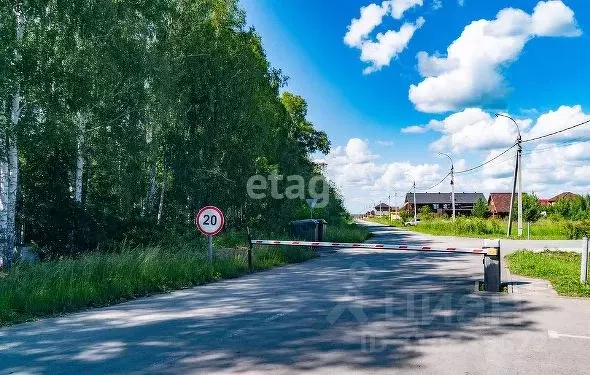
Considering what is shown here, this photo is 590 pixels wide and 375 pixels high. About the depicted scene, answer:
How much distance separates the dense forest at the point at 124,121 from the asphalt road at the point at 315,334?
24.0 feet

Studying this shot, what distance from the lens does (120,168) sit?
1708 cm

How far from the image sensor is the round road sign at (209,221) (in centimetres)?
1273

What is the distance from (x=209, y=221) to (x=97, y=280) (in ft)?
12.6

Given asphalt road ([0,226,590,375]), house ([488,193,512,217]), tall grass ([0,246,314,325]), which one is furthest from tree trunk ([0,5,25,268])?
house ([488,193,512,217])

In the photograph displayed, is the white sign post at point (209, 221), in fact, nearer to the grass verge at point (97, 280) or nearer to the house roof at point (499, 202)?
the grass verge at point (97, 280)

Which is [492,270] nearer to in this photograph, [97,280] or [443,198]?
[97,280]

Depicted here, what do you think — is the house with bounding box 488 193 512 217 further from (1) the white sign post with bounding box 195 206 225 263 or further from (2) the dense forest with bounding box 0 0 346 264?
(1) the white sign post with bounding box 195 206 225 263

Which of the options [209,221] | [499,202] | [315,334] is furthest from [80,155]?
[499,202]

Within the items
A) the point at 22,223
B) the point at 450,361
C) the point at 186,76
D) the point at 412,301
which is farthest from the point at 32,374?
the point at 186,76

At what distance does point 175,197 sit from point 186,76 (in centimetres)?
533

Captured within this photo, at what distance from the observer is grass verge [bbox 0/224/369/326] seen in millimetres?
7715

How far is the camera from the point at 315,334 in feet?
20.7

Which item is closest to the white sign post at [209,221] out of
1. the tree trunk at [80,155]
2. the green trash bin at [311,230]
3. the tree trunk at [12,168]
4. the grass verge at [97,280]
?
the grass verge at [97,280]

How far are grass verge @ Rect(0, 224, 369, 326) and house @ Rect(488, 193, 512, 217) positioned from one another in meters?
99.0
